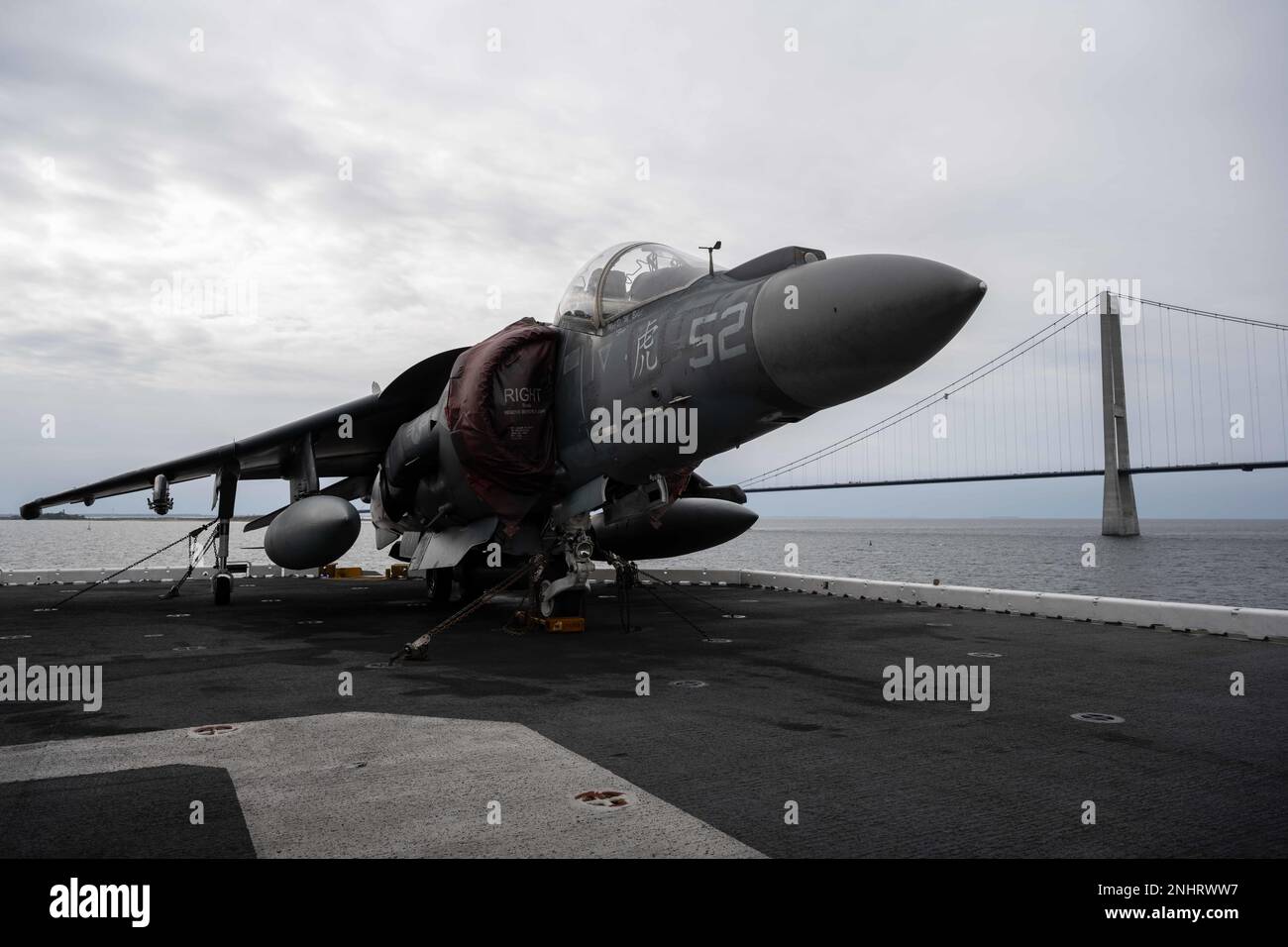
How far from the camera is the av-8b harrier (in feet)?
20.9

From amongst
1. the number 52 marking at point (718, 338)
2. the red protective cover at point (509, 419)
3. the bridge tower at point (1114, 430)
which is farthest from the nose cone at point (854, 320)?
the bridge tower at point (1114, 430)

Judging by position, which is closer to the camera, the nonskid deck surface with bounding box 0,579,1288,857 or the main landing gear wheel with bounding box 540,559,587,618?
the nonskid deck surface with bounding box 0,579,1288,857

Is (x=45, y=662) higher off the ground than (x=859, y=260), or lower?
lower

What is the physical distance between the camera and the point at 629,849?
130 inches

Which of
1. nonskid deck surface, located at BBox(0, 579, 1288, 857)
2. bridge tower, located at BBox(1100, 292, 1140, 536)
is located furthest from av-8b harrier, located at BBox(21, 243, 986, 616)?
bridge tower, located at BBox(1100, 292, 1140, 536)

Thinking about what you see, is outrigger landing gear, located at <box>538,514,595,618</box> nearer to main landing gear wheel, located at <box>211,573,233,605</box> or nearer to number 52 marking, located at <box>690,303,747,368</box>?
number 52 marking, located at <box>690,303,747,368</box>

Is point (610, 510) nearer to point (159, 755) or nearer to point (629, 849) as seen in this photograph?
point (159, 755)

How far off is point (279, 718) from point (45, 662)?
4550 mm

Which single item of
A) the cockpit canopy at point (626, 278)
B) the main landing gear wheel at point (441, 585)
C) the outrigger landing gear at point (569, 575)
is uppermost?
the cockpit canopy at point (626, 278)

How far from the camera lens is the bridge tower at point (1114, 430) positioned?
8012cm

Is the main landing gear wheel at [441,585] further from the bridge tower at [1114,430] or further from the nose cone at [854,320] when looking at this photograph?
the bridge tower at [1114,430]

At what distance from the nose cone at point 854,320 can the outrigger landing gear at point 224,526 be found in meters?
12.8

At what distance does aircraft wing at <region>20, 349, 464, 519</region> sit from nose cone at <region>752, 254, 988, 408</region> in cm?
703
